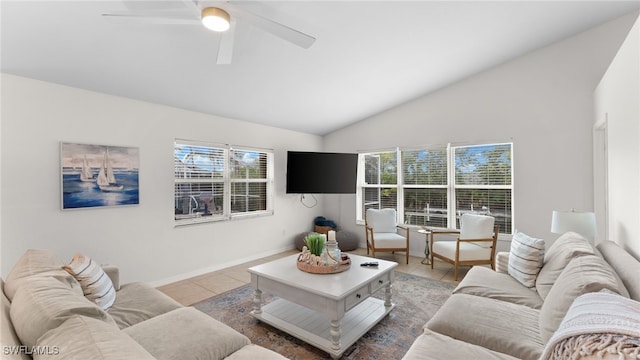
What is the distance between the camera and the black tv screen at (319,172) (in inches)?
192

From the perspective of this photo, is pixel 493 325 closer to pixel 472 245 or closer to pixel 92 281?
pixel 472 245

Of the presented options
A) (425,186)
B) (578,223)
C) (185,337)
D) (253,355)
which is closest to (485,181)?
(425,186)

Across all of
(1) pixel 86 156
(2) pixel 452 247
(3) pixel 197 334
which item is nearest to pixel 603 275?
(3) pixel 197 334

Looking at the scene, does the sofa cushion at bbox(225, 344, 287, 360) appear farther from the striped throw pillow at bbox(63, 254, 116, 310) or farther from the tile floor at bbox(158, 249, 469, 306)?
the tile floor at bbox(158, 249, 469, 306)

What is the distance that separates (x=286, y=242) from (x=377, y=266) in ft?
9.36

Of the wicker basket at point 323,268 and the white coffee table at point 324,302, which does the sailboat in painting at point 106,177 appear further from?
the wicker basket at point 323,268

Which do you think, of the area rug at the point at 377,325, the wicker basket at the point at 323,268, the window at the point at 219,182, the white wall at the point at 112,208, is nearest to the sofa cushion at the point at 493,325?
the area rug at the point at 377,325

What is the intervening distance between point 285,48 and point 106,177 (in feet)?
8.11

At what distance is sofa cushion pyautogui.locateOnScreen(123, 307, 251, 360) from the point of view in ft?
4.97

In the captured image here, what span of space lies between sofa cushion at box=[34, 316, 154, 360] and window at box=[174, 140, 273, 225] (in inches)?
120

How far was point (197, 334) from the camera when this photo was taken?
65.2 inches

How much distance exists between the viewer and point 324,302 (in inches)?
87.3

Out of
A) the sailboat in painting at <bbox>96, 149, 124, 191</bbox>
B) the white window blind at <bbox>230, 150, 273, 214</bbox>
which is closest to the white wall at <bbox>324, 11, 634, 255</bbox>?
the white window blind at <bbox>230, 150, 273, 214</bbox>

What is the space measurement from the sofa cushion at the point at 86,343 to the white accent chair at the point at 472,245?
12.4 ft
